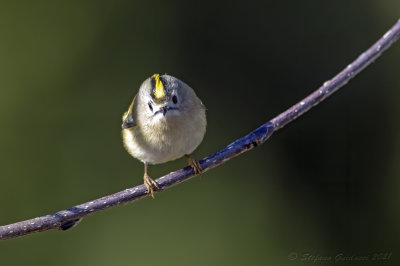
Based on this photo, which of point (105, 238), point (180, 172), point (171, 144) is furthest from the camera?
point (105, 238)

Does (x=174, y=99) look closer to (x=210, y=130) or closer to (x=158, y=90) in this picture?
(x=158, y=90)

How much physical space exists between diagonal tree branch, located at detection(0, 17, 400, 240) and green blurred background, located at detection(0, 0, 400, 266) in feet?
4.69

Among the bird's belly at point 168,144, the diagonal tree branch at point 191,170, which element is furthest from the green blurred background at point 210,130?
the diagonal tree branch at point 191,170

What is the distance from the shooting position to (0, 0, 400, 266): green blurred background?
318 centimetres

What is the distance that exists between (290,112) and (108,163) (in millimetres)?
1687

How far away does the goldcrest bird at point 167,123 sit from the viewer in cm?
215

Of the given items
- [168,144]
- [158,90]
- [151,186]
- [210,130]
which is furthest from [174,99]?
[210,130]

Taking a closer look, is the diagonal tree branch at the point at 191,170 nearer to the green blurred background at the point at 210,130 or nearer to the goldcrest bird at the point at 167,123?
the goldcrest bird at the point at 167,123

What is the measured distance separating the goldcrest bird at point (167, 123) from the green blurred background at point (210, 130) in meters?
0.95

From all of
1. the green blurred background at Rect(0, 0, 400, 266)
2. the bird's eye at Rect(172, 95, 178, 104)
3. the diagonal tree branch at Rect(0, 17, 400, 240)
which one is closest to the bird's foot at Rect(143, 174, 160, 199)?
the diagonal tree branch at Rect(0, 17, 400, 240)

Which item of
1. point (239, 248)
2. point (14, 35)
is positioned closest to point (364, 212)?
point (239, 248)

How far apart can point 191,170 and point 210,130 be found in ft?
5.42

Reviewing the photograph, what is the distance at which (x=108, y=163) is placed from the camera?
3266 mm

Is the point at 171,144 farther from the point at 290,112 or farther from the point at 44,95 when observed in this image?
the point at 44,95
